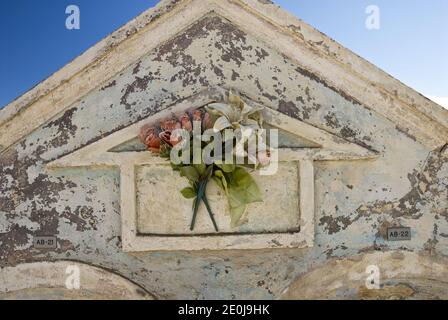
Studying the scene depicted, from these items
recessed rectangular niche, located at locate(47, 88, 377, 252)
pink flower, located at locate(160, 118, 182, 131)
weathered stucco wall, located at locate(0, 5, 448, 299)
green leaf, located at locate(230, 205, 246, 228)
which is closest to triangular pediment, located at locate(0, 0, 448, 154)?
weathered stucco wall, located at locate(0, 5, 448, 299)

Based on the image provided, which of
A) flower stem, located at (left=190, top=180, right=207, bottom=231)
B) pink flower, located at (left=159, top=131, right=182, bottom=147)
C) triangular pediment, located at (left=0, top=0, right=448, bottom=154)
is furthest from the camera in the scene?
triangular pediment, located at (left=0, top=0, right=448, bottom=154)

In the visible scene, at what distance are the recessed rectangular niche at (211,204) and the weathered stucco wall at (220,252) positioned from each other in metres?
0.17

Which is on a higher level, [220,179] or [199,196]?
[220,179]

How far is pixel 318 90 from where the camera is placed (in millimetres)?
3225

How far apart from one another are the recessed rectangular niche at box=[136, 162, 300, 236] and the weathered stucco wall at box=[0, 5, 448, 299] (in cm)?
17

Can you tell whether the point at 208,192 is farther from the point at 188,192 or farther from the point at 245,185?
the point at 245,185

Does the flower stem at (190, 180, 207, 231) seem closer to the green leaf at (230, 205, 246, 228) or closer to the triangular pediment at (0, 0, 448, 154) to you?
the green leaf at (230, 205, 246, 228)

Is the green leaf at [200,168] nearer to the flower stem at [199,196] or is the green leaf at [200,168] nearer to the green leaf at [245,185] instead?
the flower stem at [199,196]

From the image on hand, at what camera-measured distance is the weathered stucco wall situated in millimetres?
3201

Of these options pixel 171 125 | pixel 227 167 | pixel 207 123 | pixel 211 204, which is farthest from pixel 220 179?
pixel 171 125

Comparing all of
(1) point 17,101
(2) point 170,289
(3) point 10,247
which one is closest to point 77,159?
(1) point 17,101

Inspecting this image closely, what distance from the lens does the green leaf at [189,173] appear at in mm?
3022

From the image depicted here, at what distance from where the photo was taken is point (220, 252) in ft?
10.5

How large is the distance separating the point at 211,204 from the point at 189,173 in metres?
0.29
